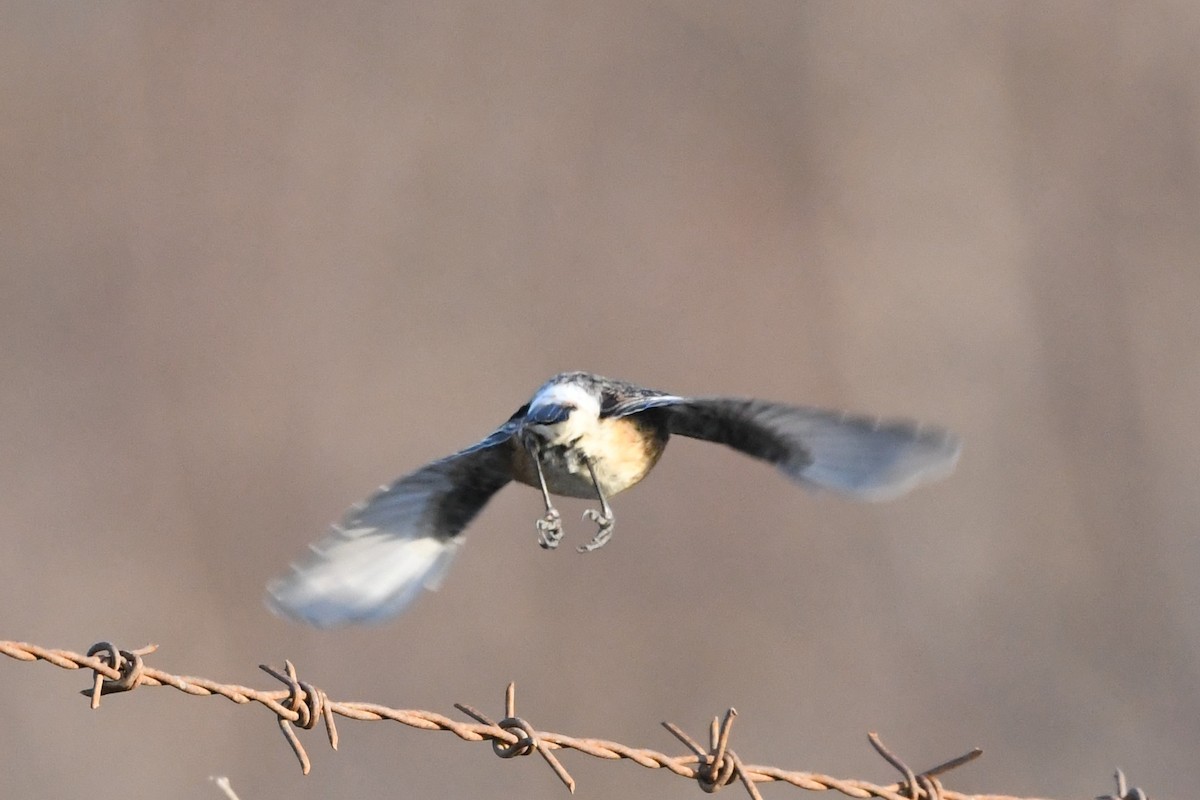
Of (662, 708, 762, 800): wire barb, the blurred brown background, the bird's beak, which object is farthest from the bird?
the blurred brown background

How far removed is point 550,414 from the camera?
4.58m

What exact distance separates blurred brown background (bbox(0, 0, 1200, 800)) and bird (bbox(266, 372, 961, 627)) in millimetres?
4567

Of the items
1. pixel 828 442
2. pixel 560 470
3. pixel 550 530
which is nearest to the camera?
pixel 828 442

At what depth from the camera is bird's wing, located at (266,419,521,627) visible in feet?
16.3

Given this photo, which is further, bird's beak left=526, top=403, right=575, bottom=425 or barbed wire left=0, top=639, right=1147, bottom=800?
bird's beak left=526, top=403, right=575, bottom=425

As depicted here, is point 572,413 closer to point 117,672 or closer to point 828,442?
point 828,442

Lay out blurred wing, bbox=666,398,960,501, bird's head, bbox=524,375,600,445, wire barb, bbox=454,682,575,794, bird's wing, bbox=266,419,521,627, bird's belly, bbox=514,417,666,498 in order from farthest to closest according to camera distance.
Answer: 1. bird's wing, bbox=266,419,521,627
2. bird's belly, bbox=514,417,666,498
3. bird's head, bbox=524,375,600,445
4. blurred wing, bbox=666,398,960,501
5. wire barb, bbox=454,682,575,794

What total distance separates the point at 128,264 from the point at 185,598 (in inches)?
113

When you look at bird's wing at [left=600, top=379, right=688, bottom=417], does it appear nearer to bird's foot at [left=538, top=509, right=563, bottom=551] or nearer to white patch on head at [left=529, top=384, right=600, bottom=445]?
white patch on head at [left=529, top=384, right=600, bottom=445]

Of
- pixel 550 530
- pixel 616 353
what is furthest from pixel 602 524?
pixel 616 353

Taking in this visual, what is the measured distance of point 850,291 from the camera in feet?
44.1

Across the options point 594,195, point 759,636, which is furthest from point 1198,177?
point 759,636

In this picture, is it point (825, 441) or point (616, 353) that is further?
point (616, 353)

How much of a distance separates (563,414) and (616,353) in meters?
7.71
